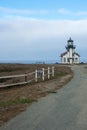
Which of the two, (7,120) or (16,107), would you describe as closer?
(7,120)

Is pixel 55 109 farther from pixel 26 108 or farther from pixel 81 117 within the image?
pixel 81 117

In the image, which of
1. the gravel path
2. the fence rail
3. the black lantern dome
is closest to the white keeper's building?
the black lantern dome

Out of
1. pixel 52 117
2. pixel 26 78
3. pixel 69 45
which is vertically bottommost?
pixel 52 117

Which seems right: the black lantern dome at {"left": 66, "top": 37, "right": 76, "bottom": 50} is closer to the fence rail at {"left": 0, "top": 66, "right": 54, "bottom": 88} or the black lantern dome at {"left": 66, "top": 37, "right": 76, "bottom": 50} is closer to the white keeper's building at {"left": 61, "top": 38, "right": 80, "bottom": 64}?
the white keeper's building at {"left": 61, "top": 38, "right": 80, "bottom": 64}

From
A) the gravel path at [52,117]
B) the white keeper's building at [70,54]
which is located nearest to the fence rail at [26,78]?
the gravel path at [52,117]

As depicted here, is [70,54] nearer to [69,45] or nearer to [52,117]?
[69,45]

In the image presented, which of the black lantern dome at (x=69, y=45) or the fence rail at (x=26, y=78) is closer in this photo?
the fence rail at (x=26, y=78)

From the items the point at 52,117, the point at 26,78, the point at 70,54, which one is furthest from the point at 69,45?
the point at 52,117

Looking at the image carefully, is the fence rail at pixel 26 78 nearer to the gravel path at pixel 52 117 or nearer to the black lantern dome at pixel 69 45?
the gravel path at pixel 52 117

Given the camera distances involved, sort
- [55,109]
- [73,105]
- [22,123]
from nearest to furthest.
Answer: [22,123] → [55,109] → [73,105]

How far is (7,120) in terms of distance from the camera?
11.8 m

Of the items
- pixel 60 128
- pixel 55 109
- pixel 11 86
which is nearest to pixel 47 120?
pixel 60 128

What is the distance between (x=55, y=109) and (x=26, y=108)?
1219 millimetres

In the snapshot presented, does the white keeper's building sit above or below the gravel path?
above
